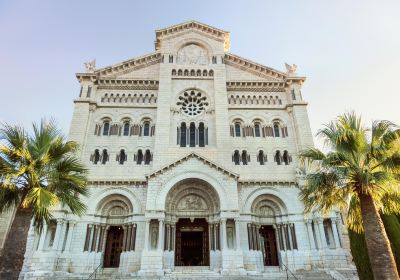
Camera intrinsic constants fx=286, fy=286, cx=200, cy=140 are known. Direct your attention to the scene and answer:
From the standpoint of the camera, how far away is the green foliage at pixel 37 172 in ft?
37.1

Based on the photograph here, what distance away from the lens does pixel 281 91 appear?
2869 cm

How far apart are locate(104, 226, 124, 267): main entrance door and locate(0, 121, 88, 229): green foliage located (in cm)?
1163

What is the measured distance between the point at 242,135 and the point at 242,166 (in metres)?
3.26

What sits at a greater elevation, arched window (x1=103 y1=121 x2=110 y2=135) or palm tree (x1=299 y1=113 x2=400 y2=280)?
arched window (x1=103 y1=121 x2=110 y2=135)

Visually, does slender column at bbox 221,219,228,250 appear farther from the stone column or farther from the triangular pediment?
the stone column

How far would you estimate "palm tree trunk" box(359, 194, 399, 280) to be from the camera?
1034 cm

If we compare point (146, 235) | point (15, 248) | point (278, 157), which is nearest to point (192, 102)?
point (278, 157)

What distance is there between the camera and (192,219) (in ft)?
74.8

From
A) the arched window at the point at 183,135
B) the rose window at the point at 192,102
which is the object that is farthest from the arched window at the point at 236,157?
the rose window at the point at 192,102

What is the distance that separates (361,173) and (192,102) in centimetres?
1880

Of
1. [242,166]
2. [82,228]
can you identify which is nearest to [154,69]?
[242,166]

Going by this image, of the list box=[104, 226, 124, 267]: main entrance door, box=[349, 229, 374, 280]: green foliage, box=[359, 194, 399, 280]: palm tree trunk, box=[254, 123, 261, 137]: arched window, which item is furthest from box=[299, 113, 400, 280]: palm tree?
box=[104, 226, 124, 267]: main entrance door

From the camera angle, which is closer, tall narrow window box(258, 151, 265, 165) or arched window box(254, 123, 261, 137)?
tall narrow window box(258, 151, 265, 165)

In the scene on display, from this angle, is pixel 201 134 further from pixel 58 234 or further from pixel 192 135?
pixel 58 234
